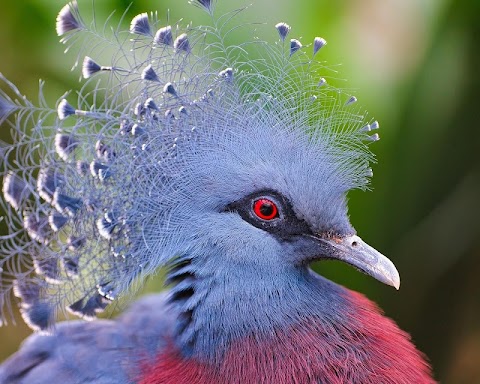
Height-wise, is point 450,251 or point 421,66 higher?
point 421,66

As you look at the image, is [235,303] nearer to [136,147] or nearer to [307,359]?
[307,359]

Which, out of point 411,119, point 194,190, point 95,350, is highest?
point 411,119

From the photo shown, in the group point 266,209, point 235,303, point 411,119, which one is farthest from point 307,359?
point 411,119

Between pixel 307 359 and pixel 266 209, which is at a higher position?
pixel 266 209

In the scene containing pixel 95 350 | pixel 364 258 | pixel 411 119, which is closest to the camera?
pixel 364 258

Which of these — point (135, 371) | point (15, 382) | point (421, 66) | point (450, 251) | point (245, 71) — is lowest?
point (15, 382)

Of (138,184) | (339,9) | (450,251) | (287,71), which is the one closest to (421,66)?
(339,9)

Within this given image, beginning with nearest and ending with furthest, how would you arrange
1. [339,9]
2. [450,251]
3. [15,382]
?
[15,382], [339,9], [450,251]

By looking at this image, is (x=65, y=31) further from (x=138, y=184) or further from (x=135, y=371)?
(x=135, y=371)
